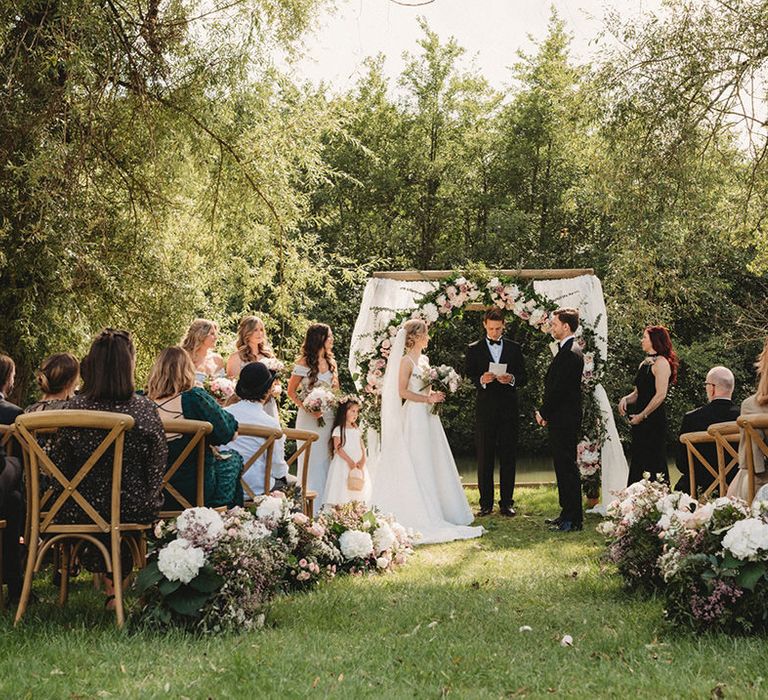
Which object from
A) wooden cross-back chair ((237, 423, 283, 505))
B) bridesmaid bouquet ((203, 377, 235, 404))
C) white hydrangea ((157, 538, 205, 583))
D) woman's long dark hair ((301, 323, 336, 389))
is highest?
woman's long dark hair ((301, 323, 336, 389))

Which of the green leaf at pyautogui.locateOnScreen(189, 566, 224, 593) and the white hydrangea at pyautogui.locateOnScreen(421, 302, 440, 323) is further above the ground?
the white hydrangea at pyautogui.locateOnScreen(421, 302, 440, 323)

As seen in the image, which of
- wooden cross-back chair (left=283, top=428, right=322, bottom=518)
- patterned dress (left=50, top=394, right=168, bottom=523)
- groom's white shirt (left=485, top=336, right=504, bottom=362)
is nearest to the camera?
patterned dress (left=50, top=394, right=168, bottom=523)

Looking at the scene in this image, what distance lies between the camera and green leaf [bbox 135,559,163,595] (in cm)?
441

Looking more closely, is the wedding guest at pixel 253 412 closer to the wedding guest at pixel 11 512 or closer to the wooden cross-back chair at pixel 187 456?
the wooden cross-back chair at pixel 187 456

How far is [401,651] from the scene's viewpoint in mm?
4195

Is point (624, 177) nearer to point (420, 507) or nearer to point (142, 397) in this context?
point (420, 507)

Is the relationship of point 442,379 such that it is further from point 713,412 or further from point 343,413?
point 713,412

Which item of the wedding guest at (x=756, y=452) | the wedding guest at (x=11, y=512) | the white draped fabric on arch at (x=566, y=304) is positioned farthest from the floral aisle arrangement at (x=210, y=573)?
the white draped fabric on arch at (x=566, y=304)

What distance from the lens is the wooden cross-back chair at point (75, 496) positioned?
4457 millimetres

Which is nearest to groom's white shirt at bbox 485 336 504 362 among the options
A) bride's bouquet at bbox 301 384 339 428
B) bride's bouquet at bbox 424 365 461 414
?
bride's bouquet at bbox 424 365 461 414

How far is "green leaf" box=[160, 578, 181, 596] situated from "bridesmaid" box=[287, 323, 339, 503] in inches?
172

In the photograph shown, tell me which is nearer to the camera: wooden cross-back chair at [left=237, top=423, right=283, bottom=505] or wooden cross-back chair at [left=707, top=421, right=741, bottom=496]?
wooden cross-back chair at [left=707, top=421, right=741, bottom=496]

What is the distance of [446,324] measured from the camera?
10.7 meters

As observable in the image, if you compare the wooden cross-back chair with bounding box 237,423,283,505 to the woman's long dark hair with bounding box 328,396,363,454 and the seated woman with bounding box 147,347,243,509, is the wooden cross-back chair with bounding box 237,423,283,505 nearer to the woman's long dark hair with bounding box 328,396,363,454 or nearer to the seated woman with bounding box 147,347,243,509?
the seated woman with bounding box 147,347,243,509
